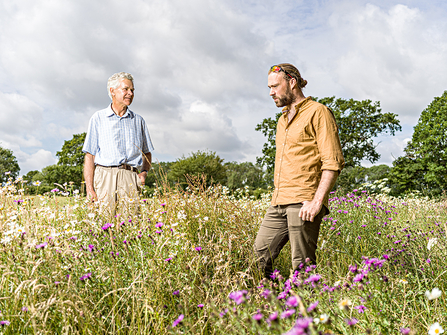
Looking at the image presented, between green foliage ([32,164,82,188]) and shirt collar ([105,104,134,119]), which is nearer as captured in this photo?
shirt collar ([105,104,134,119])

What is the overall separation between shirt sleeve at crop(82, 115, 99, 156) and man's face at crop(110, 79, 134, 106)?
17.9 inches

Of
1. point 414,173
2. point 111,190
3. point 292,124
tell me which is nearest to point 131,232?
point 111,190

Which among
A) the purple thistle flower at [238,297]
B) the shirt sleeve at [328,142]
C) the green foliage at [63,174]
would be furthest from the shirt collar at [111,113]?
the green foliage at [63,174]

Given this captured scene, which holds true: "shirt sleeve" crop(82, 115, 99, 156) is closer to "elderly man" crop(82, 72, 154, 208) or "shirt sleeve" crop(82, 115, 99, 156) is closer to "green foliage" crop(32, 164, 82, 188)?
"elderly man" crop(82, 72, 154, 208)

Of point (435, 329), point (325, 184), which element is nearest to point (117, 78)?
point (325, 184)

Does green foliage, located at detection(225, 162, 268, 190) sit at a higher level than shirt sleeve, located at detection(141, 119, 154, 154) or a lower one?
higher

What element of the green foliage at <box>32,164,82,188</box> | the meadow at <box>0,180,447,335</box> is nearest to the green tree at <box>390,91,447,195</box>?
the meadow at <box>0,180,447,335</box>

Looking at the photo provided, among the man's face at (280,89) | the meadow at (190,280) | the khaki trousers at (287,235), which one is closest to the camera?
the meadow at (190,280)

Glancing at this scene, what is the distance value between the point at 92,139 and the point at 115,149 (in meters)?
0.39

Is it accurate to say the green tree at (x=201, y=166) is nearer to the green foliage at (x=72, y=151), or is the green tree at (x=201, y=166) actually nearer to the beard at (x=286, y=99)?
the green foliage at (x=72, y=151)

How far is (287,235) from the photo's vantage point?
9.50 ft

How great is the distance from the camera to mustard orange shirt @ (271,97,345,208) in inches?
100

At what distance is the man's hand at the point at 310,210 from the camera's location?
250 cm

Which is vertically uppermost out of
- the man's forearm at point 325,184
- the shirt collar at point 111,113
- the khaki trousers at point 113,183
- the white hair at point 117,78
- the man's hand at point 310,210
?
the white hair at point 117,78
